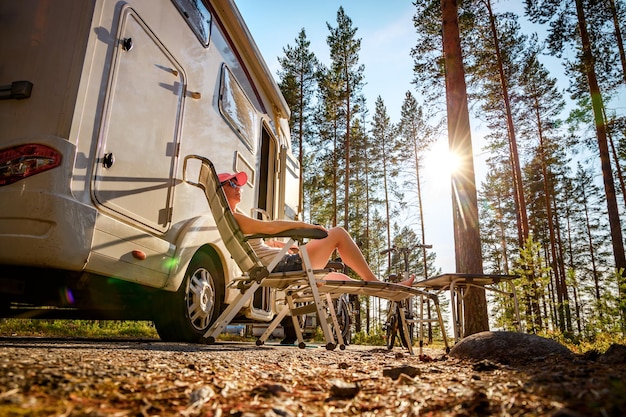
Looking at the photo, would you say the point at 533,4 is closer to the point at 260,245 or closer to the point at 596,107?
the point at 596,107

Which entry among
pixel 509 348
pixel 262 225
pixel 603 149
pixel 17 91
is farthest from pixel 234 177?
pixel 603 149

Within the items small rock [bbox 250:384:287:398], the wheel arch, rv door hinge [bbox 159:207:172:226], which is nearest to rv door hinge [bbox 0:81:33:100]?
rv door hinge [bbox 159:207:172:226]

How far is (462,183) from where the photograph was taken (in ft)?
21.2

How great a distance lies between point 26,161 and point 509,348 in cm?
302

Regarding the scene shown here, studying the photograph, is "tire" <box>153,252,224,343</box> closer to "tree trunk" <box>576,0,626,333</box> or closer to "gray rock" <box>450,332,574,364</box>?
"gray rock" <box>450,332,574,364</box>

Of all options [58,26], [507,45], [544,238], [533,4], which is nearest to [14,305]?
[58,26]

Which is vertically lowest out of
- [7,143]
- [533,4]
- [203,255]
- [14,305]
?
[14,305]

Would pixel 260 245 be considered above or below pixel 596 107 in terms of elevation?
below

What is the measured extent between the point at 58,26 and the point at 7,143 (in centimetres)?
79

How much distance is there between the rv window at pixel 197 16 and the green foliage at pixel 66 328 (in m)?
4.25

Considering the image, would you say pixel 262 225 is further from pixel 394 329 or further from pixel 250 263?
pixel 394 329

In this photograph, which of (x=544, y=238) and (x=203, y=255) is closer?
(x=203, y=255)

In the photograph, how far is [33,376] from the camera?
1114 millimetres

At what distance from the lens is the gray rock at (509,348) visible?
2.36m
